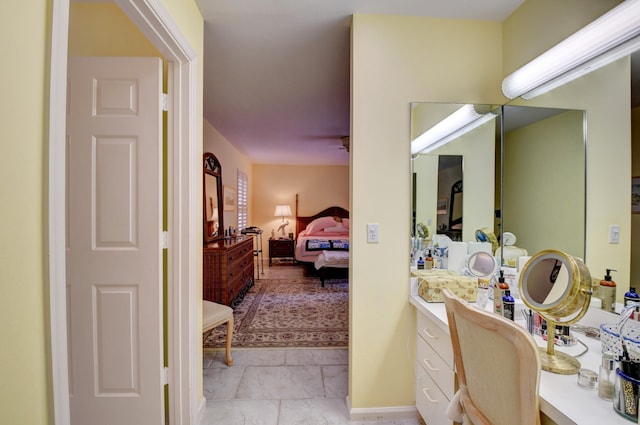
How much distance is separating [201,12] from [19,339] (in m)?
1.82

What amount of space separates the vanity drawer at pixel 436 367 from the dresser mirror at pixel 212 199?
8.79 feet

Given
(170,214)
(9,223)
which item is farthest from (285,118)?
(9,223)

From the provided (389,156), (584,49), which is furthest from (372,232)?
(584,49)

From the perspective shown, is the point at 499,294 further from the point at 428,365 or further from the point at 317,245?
the point at 317,245

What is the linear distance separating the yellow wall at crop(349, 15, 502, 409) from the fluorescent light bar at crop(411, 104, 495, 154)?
0.07 meters

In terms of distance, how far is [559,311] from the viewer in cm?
98

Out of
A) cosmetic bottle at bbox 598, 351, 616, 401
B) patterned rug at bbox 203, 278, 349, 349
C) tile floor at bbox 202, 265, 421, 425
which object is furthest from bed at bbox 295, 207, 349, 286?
cosmetic bottle at bbox 598, 351, 616, 401

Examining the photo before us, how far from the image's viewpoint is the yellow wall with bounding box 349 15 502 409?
171 centimetres

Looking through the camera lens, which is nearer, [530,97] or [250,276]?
[530,97]

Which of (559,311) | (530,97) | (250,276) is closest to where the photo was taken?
(559,311)

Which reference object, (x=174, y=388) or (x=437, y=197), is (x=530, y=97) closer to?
(x=437, y=197)

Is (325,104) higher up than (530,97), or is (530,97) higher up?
(325,104)

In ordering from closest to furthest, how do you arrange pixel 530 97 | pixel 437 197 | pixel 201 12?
pixel 530 97 → pixel 201 12 → pixel 437 197

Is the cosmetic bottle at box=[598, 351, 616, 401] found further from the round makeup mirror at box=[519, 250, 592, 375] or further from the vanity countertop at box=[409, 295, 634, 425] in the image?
the round makeup mirror at box=[519, 250, 592, 375]
